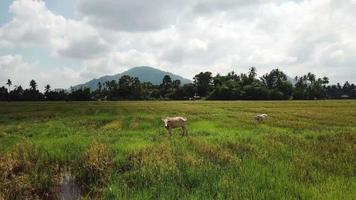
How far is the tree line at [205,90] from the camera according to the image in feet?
453

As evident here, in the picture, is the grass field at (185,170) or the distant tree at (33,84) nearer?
the grass field at (185,170)

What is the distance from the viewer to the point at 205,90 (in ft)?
499

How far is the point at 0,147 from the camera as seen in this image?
701 inches

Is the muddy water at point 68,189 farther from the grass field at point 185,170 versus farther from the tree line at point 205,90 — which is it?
the tree line at point 205,90

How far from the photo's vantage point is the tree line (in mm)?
138125

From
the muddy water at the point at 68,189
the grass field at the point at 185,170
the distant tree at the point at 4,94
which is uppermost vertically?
the distant tree at the point at 4,94

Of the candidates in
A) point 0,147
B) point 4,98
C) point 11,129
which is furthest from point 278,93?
point 0,147

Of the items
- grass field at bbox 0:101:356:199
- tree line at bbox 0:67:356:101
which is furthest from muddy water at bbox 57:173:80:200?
tree line at bbox 0:67:356:101

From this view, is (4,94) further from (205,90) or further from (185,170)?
(185,170)

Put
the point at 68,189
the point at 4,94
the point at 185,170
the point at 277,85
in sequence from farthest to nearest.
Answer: the point at 277,85 < the point at 4,94 < the point at 185,170 < the point at 68,189

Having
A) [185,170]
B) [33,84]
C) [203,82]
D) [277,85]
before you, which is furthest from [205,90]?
[185,170]

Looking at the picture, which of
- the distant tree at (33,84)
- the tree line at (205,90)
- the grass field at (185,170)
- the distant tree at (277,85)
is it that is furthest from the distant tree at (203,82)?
the grass field at (185,170)

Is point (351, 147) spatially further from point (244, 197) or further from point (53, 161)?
point (53, 161)

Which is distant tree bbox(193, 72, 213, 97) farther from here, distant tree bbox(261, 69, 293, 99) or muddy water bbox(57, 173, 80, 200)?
muddy water bbox(57, 173, 80, 200)
